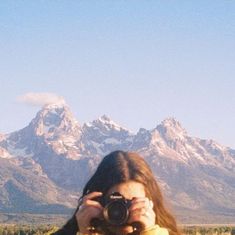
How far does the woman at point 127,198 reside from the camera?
4.13m

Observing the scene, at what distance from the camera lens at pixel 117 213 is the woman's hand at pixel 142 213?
0.04 meters

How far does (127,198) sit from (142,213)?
0.46 feet

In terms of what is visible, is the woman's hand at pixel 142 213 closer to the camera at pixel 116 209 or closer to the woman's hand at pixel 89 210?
the camera at pixel 116 209

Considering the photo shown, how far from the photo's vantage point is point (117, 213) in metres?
4.11

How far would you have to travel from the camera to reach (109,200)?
4.15 metres

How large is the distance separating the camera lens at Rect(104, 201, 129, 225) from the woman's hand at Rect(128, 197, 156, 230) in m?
0.04

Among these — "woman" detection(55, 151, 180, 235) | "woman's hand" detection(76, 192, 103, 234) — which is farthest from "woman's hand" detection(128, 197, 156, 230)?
"woman's hand" detection(76, 192, 103, 234)

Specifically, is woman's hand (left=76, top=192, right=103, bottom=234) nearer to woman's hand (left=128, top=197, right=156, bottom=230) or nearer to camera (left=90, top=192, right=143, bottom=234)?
camera (left=90, top=192, right=143, bottom=234)

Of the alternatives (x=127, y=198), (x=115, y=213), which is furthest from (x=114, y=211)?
(x=127, y=198)

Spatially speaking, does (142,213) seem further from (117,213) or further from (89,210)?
(89,210)

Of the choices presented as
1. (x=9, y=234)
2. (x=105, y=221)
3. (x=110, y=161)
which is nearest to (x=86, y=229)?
(x=105, y=221)

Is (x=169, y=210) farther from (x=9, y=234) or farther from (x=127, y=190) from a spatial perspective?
(x=9, y=234)

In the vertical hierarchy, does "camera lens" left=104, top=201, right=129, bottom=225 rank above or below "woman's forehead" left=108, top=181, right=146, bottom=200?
below

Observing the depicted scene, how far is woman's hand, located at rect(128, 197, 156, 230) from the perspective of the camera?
13.4 ft
